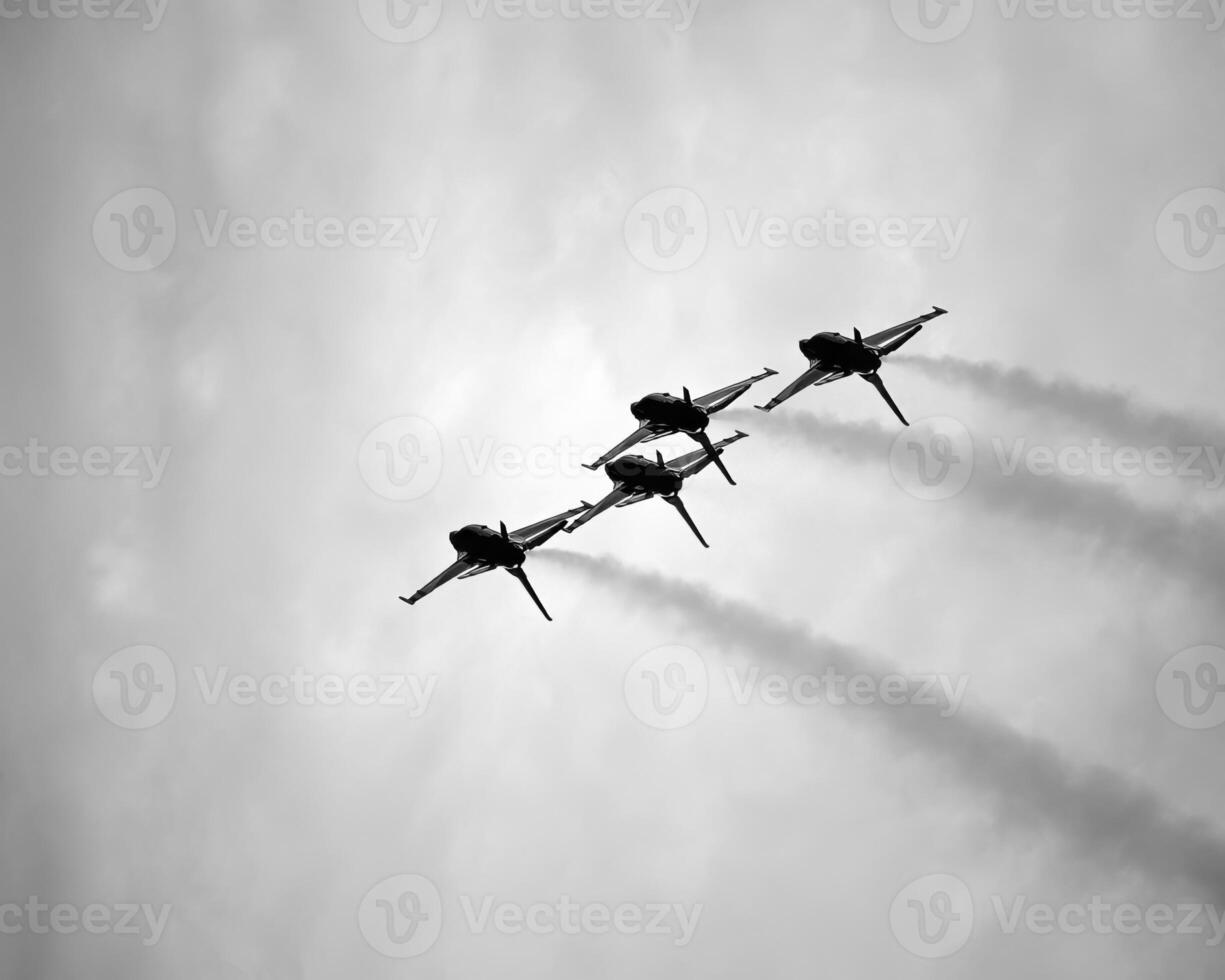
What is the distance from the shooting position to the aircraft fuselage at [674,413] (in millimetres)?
82625

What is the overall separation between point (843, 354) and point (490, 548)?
31.1 meters

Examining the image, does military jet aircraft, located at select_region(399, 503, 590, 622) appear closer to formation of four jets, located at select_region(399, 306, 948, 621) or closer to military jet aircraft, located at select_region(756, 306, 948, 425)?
formation of four jets, located at select_region(399, 306, 948, 621)

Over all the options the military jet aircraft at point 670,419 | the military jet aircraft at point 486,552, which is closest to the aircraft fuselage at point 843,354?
the military jet aircraft at point 670,419

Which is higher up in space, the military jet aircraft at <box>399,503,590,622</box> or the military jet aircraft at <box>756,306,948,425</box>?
the military jet aircraft at <box>756,306,948,425</box>

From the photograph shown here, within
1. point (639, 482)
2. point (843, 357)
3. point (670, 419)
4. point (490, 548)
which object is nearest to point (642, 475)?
point (639, 482)

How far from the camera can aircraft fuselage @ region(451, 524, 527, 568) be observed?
82.7m

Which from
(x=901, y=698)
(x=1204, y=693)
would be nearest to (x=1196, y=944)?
(x=1204, y=693)

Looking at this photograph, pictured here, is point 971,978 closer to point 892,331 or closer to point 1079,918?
point 1079,918

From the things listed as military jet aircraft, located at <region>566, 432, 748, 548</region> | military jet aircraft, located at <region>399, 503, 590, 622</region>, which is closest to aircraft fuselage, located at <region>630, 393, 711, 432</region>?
military jet aircraft, located at <region>566, 432, 748, 548</region>

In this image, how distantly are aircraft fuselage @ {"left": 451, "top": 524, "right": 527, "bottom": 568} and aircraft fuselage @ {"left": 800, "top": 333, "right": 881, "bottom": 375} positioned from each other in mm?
27872

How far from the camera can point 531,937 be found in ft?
645

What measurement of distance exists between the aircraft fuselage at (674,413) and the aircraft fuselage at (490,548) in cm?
1373

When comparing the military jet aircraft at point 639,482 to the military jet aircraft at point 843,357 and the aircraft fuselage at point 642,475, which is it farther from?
the military jet aircraft at point 843,357

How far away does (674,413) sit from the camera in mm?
82688
